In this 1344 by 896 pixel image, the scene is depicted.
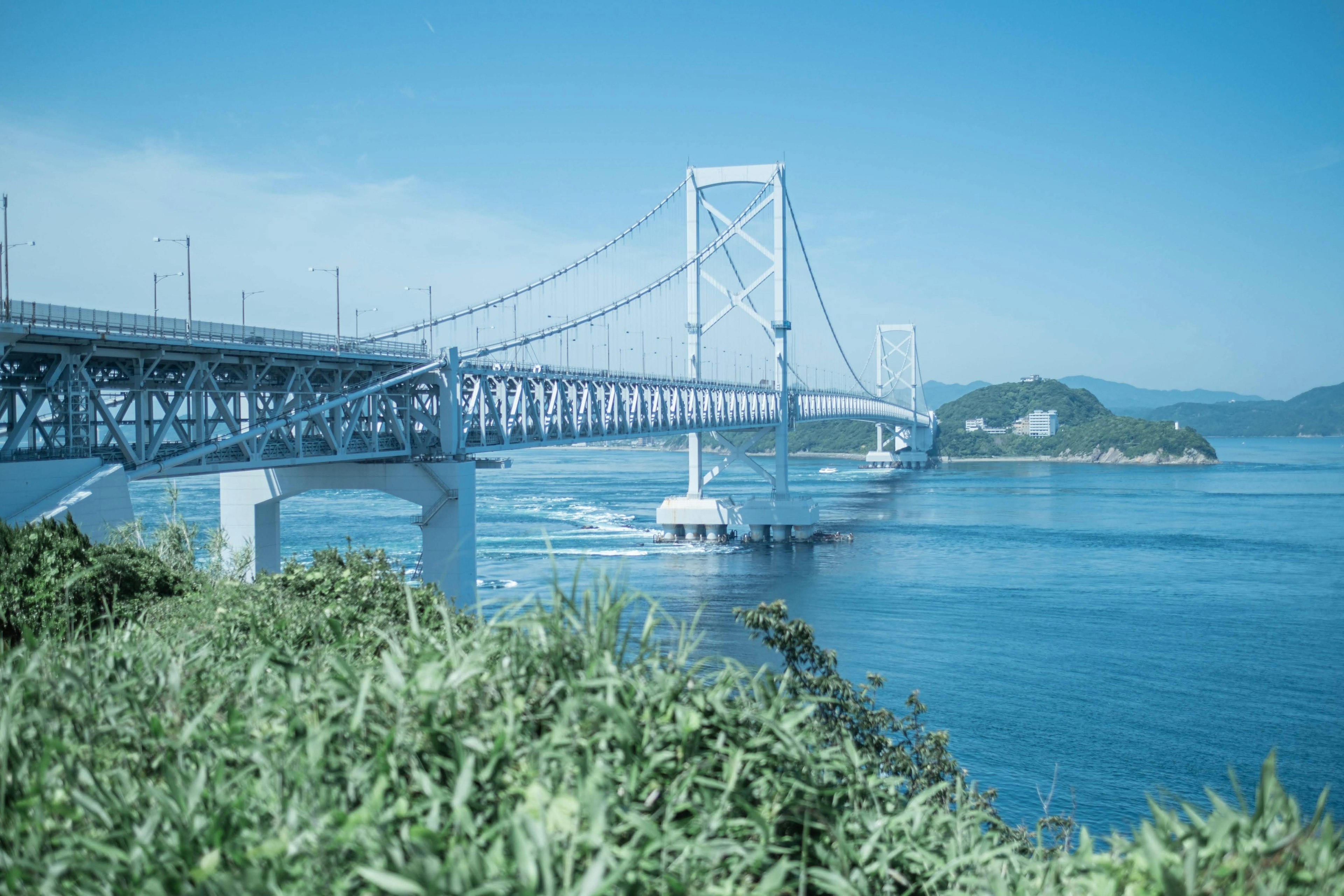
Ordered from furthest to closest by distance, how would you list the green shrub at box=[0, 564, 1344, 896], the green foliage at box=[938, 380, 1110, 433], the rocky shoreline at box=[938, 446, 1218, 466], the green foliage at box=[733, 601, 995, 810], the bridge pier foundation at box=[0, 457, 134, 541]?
the green foliage at box=[938, 380, 1110, 433] < the rocky shoreline at box=[938, 446, 1218, 466] < the bridge pier foundation at box=[0, 457, 134, 541] < the green foliage at box=[733, 601, 995, 810] < the green shrub at box=[0, 564, 1344, 896]

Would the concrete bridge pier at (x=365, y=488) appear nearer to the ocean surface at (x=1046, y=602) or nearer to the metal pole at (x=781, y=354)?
the ocean surface at (x=1046, y=602)

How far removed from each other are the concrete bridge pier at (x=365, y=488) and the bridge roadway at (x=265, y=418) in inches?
1.7

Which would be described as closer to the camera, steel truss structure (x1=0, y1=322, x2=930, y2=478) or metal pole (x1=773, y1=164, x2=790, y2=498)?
steel truss structure (x1=0, y1=322, x2=930, y2=478)

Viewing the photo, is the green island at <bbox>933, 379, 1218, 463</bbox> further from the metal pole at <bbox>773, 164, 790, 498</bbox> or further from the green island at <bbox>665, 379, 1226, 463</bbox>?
the metal pole at <bbox>773, 164, 790, 498</bbox>

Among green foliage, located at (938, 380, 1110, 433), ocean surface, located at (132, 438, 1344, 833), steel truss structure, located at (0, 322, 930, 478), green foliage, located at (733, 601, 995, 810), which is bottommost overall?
ocean surface, located at (132, 438, 1344, 833)

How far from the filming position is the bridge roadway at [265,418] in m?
18.0

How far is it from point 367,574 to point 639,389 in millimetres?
32448

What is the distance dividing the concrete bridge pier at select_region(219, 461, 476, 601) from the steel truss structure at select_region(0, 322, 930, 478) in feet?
2.18

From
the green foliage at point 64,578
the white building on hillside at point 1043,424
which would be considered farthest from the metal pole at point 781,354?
the white building on hillside at point 1043,424

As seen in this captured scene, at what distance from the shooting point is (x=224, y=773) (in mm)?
3658

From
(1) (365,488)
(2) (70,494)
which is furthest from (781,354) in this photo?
(2) (70,494)

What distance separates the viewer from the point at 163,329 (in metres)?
20.9

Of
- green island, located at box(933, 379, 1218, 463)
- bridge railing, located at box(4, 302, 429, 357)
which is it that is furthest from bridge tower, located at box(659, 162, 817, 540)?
green island, located at box(933, 379, 1218, 463)

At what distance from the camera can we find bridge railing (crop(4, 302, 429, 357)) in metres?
17.6
